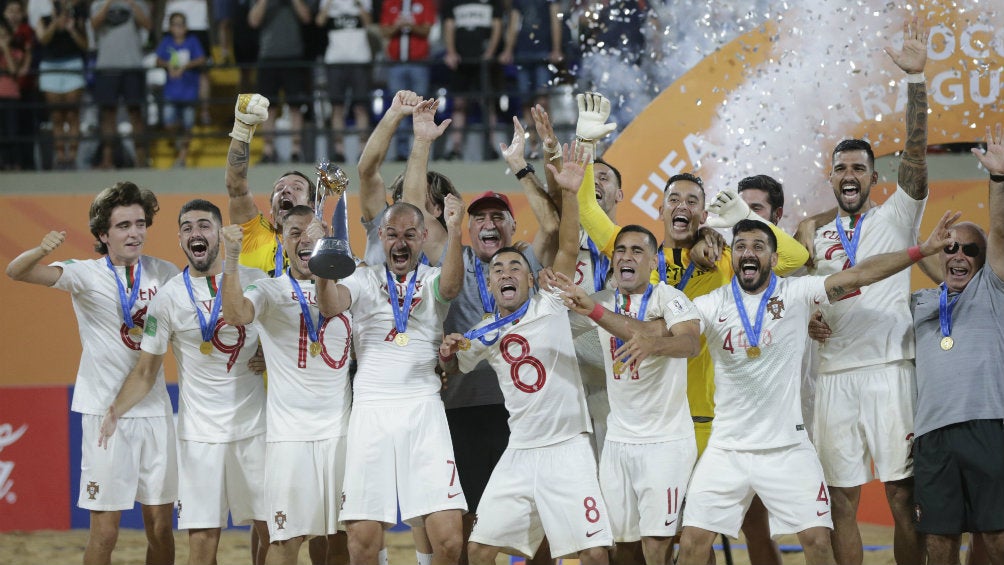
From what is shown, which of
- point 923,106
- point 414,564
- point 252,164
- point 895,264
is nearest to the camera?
point 895,264

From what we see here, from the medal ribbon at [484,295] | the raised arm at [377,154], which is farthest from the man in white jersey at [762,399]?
the raised arm at [377,154]

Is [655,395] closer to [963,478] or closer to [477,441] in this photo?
[477,441]

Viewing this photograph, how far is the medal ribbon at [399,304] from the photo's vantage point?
20.4ft

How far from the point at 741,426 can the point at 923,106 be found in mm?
2090

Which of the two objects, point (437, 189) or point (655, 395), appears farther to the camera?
point (437, 189)

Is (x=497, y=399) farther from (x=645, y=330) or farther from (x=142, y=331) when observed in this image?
(x=142, y=331)

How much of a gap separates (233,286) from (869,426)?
3.49 m

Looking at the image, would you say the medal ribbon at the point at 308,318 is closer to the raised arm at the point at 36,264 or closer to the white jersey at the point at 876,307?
the raised arm at the point at 36,264

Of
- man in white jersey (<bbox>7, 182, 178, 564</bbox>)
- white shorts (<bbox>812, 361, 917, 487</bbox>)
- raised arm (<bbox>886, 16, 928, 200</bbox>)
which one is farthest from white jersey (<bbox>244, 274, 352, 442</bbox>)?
raised arm (<bbox>886, 16, 928, 200</bbox>)

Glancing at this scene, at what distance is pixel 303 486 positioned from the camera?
6184 millimetres

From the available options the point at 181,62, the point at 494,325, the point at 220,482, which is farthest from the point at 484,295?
the point at 181,62

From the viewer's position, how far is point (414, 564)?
8.65 metres

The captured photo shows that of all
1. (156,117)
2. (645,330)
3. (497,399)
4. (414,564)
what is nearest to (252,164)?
(156,117)

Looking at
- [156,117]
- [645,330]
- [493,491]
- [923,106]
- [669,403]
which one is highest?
[156,117]
